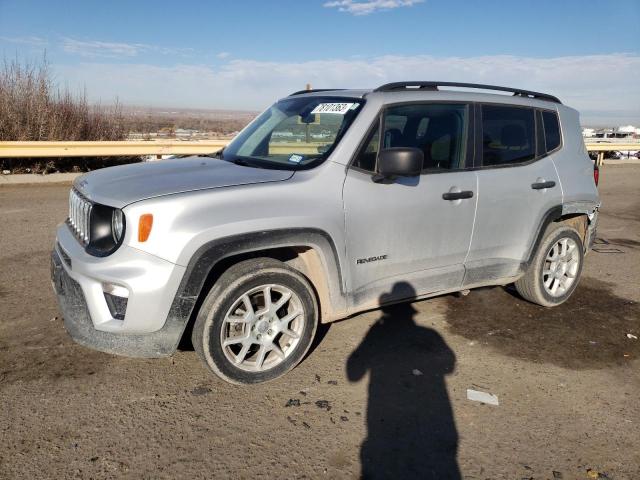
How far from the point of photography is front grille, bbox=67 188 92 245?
326 cm

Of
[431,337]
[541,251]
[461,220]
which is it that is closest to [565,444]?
[431,337]

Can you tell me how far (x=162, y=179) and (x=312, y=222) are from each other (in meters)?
1.00

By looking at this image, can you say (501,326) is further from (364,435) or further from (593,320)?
(364,435)

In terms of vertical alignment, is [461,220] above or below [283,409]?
above

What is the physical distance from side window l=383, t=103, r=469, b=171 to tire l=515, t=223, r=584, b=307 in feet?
4.51

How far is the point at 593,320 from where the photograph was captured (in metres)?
4.74

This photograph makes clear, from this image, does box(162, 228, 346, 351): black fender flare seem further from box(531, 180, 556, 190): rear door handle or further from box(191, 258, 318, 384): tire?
box(531, 180, 556, 190): rear door handle

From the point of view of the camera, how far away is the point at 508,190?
14.0 feet

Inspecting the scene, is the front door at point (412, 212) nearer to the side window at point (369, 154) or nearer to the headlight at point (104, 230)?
the side window at point (369, 154)

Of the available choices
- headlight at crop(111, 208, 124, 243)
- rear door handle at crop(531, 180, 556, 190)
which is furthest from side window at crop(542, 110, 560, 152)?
headlight at crop(111, 208, 124, 243)

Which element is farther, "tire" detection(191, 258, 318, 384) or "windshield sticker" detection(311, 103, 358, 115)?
"windshield sticker" detection(311, 103, 358, 115)

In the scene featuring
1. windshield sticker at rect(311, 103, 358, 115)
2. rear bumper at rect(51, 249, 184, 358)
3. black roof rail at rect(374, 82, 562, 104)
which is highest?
black roof rail at rect(374, 82, 562, 104)

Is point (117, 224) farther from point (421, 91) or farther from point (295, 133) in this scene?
point (421, 91)

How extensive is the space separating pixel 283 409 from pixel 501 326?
2.32m
